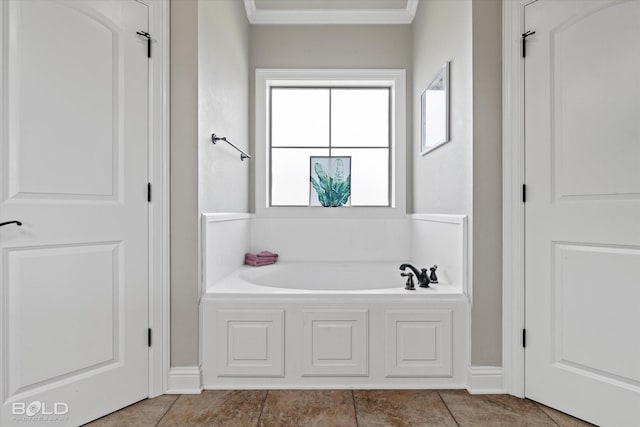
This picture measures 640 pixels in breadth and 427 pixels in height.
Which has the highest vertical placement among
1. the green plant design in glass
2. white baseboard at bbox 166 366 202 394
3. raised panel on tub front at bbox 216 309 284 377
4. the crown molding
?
the crown molding

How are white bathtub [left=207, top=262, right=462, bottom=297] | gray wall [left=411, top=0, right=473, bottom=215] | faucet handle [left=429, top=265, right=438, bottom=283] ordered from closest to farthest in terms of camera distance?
gray wall [left=411, top=0, right=473, bottom=215] < faucet handle [left=429, top=265, right=438, bottom=283] < white bathtub [left=207, top=262, right=462, bottom=297]

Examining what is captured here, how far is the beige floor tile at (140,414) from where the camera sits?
5.44 feet

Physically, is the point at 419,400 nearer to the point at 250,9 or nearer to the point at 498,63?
the point at 498,63

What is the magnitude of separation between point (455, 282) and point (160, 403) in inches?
65.4

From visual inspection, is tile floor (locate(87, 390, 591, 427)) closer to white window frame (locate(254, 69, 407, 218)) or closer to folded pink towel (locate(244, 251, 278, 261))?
folded pink towel (locate(244, 251, 278, 261))

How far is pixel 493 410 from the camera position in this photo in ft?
5.82

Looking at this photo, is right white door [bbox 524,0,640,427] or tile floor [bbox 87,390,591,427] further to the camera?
tile floor [bbox 87,390,591,427]

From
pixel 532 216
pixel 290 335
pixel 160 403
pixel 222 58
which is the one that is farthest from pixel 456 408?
pixel 222 58

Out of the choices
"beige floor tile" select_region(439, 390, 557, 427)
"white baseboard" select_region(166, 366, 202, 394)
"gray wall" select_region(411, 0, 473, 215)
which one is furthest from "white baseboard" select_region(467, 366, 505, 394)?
"white baseboard" select_region(166, 366, 202, 394)

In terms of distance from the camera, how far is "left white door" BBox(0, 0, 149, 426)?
144 centimetres

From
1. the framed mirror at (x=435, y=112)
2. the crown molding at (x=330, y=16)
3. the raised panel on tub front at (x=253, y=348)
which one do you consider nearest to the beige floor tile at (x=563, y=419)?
the raised panel on tub front at (x=253, y=348)

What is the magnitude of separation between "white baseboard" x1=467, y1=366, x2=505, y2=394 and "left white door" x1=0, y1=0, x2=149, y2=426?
166 cm

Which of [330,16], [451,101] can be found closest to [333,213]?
[451,101]

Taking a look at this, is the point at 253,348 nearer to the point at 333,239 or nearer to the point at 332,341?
the point at 332,341
